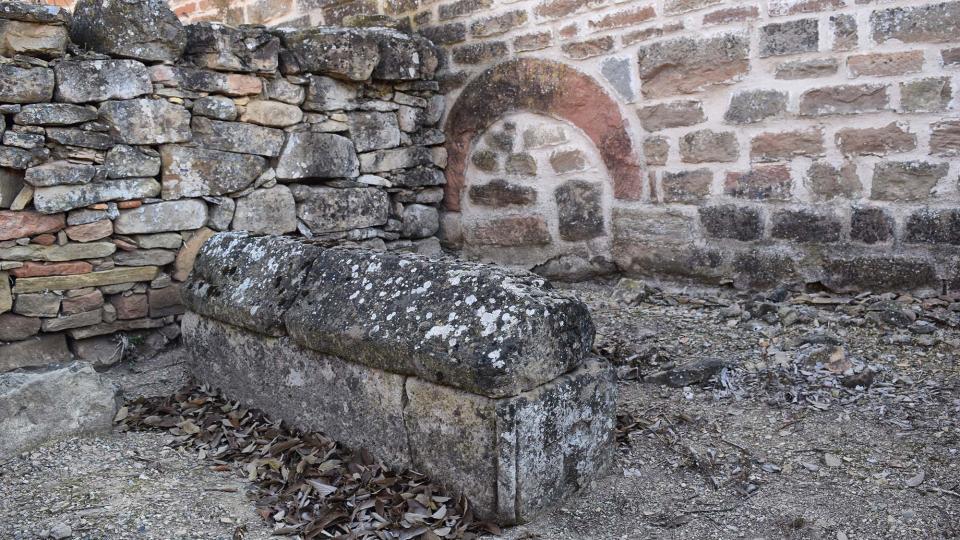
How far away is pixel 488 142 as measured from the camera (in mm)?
4672

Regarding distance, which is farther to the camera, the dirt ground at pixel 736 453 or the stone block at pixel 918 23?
the stone block at pixel 918 23

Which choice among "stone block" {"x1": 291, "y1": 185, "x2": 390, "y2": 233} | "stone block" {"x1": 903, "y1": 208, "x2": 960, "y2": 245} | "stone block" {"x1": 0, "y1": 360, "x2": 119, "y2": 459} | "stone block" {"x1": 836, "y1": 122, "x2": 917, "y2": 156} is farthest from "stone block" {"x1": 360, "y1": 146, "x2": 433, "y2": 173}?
"stone block" {"x1": 903, "y1": 208, "x2": 960, "y2": 245}

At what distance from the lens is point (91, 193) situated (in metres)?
3.41

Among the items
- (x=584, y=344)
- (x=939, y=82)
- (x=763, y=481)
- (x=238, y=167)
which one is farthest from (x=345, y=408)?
(x=939, y=82)

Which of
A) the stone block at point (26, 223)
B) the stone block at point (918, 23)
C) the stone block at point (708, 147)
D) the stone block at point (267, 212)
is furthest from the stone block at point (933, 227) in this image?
the stone block at point (26, 223)

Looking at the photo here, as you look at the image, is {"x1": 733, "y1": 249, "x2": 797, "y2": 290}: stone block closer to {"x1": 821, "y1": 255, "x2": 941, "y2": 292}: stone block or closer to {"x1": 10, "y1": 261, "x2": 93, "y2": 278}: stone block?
{"x1": 821, "y1": 255, "x2": 941, "y2": 292}: stone block

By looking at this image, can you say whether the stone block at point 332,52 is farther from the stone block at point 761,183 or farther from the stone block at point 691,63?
the stone block at point 761,183

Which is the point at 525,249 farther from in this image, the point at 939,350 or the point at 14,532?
the point at 14,532

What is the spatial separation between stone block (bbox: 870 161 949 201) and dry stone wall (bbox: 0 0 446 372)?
2531 millimetres

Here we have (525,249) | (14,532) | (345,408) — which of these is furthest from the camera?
(525,249)

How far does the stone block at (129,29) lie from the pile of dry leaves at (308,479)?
5.18 ft

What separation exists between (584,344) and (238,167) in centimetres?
230

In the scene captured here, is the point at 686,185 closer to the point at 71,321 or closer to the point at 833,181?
the point at 833,181

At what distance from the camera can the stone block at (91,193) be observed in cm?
329
